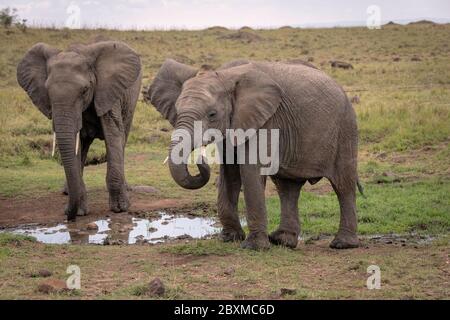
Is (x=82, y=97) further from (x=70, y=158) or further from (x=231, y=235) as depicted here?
(x=231, y=235)

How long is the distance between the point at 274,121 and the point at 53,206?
4825mm

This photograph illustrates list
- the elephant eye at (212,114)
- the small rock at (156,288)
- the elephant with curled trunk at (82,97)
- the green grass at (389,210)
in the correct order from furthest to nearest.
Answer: the elephant with curled trunk at (82,97) → the green grass at (389,210) → the elephant eye at (212,114) → the small rock at (156,288)

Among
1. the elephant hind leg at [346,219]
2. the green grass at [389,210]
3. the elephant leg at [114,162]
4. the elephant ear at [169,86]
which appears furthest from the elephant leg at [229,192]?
the elephant leg at [114,162]

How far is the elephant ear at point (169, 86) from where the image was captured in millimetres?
8859

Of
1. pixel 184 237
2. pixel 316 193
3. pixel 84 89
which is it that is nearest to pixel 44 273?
pixel 184 237

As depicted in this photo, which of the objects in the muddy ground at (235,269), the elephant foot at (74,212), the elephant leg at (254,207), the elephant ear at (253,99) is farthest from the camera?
the elephant foot at (74,212)

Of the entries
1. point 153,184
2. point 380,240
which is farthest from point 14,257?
point 153,184

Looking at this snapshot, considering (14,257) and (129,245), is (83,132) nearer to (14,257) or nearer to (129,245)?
(129,245)

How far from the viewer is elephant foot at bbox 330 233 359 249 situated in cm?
940

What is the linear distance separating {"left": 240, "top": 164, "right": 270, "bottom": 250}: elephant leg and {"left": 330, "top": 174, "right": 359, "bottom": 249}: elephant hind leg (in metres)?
0.93

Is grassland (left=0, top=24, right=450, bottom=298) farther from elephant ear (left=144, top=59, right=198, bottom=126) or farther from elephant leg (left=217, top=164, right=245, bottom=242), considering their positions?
elephant ear (left=144, top=59, right=198, bottom=126)

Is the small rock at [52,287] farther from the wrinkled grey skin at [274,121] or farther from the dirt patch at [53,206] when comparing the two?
the dirt patch at [53,206]

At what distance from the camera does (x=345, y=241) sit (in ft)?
30.9

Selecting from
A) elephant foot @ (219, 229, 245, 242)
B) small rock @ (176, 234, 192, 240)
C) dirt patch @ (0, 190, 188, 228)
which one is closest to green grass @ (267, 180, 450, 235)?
small rock @ (176, 234, 192, 240)
